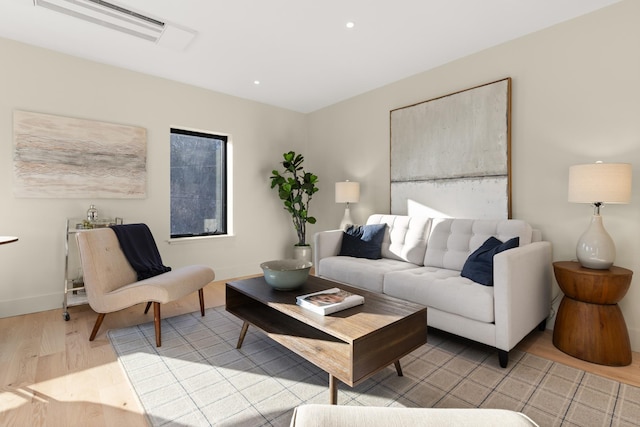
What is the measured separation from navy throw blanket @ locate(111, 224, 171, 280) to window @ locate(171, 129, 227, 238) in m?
1.03

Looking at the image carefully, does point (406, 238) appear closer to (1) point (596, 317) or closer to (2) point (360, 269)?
(2) point (360, 269)

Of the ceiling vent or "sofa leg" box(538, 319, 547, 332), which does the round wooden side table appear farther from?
the ceiling vent

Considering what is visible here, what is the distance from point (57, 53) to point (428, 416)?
415 centimetres

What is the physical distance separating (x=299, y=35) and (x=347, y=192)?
1853 mm

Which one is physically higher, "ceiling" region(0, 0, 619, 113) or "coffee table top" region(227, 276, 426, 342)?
"ceiling" region(0, 0, 619, 113)

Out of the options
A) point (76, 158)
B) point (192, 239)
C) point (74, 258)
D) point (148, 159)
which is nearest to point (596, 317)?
point (192, 239)

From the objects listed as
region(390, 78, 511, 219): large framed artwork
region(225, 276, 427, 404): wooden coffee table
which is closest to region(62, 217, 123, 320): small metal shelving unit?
region(225, 276, 427, 404): wooden coffee table

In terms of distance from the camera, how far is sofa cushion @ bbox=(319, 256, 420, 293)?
2750 mm

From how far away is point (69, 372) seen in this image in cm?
192

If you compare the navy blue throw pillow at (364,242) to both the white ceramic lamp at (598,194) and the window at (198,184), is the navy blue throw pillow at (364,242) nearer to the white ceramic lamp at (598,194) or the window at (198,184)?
the white ceramic lamp at (598,194)

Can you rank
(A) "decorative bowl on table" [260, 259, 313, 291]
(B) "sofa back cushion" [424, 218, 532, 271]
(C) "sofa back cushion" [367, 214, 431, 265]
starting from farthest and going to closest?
(C) "sofa back cushion" [367, 214, 431, 265] < (B) "sofa back cushion" [424, 218, 532, 271] < (A) "decorative bowl on table" [260, 259, 313, 291]

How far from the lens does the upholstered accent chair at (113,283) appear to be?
227 cm

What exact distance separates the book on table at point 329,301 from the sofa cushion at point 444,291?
0.68 m

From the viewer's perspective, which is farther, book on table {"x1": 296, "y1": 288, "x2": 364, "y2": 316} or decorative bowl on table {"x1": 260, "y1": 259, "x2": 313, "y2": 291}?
decorative bowl on table {"x1": 260, "y1": 259, "x2": 313, "y2": 291}
